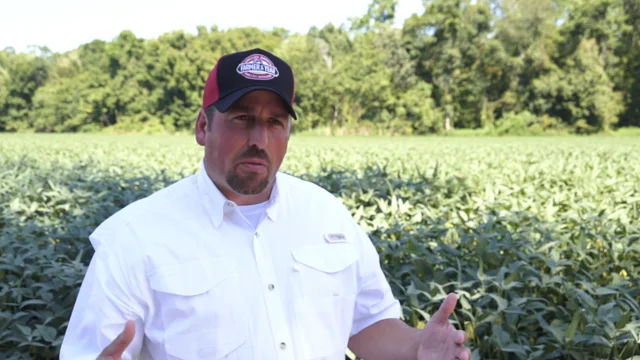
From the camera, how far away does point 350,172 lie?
740 cm

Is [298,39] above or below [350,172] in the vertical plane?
above

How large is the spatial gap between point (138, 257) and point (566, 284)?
2.18 metres

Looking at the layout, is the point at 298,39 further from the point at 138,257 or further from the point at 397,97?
the point at 138,257

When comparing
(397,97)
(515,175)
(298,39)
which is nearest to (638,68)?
(397,97)

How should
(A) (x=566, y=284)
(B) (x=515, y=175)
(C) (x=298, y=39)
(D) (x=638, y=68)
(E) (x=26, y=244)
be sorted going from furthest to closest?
(C) (x=298, y=39) < (D) (x=638, y=68) < (B) (x=515, y=175) < (E) (x=26, y=244) < (A) (x=566, y=284)

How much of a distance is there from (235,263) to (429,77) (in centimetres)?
5803

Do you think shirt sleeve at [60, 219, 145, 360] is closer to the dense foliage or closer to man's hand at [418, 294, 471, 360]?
man's hand at [418, 294, 471, 360]

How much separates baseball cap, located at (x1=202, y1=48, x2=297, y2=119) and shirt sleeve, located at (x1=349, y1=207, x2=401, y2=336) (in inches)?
18.9

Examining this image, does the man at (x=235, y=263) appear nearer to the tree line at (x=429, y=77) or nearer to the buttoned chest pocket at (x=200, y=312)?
the buttoned chest pocket at (x=200, y=312)

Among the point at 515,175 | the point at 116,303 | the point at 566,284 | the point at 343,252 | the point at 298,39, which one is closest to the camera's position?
the point at 116,303

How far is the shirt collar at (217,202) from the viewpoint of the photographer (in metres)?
1.71

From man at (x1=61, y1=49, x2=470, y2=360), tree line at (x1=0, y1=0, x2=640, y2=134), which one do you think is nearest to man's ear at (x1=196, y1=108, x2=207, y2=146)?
man at (x1=61, y1=49, x2=470, y2=360)

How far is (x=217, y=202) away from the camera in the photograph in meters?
1.71

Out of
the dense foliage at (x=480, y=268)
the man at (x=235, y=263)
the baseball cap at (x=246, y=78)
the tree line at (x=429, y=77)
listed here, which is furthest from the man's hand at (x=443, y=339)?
the tree line at (x=429, y=77)
